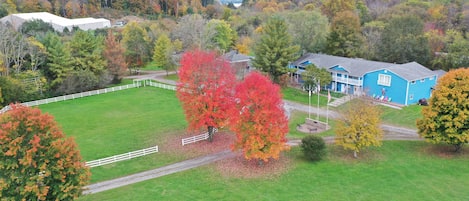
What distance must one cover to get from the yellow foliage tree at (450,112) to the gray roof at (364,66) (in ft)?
48.1

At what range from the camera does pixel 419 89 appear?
4975 centimetres

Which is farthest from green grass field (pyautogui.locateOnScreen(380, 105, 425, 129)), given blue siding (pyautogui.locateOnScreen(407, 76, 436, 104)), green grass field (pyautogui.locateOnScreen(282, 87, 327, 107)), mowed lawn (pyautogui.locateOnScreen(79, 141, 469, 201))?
mowed lawn (pyautogui.locateOnScreen(79, 141, 469, 201))

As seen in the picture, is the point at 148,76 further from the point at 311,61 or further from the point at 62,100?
the point at 311,61

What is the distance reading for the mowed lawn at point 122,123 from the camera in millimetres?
33781

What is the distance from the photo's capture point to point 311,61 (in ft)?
191

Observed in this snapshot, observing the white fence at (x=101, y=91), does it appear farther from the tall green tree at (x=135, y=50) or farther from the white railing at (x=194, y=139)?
the white railing at (x=194, y=139)

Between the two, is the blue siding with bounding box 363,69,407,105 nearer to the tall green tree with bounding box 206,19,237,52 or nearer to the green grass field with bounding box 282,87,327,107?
the green grass field with bounding box 282,87,327,107

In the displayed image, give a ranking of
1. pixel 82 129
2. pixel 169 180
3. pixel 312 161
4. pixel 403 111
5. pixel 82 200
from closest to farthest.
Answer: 1. pixel 82 200
2. pixel 169 180
3. pixel 312 161
4. pixel 82 129
5. pixel 403 111

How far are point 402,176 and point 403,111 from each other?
1815 centimetres

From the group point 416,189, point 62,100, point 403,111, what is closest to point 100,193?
point 416,189

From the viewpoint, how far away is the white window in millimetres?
50000

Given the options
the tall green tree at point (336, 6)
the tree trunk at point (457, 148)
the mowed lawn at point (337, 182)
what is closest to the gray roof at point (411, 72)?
the tree trunk at point (457, 148)

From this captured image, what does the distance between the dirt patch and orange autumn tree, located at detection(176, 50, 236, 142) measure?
12.2ft

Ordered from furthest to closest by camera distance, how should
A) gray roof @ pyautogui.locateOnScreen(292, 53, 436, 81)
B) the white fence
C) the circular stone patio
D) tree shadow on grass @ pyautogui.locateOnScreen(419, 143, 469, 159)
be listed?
the white fence < gray roof @ pyautogui.locateOnScreen(292, 53, 436, 81) < the circular stone patio < tree shadow on grass @ pyautogui.locateOnScreen(419, 143, 469, 159)
